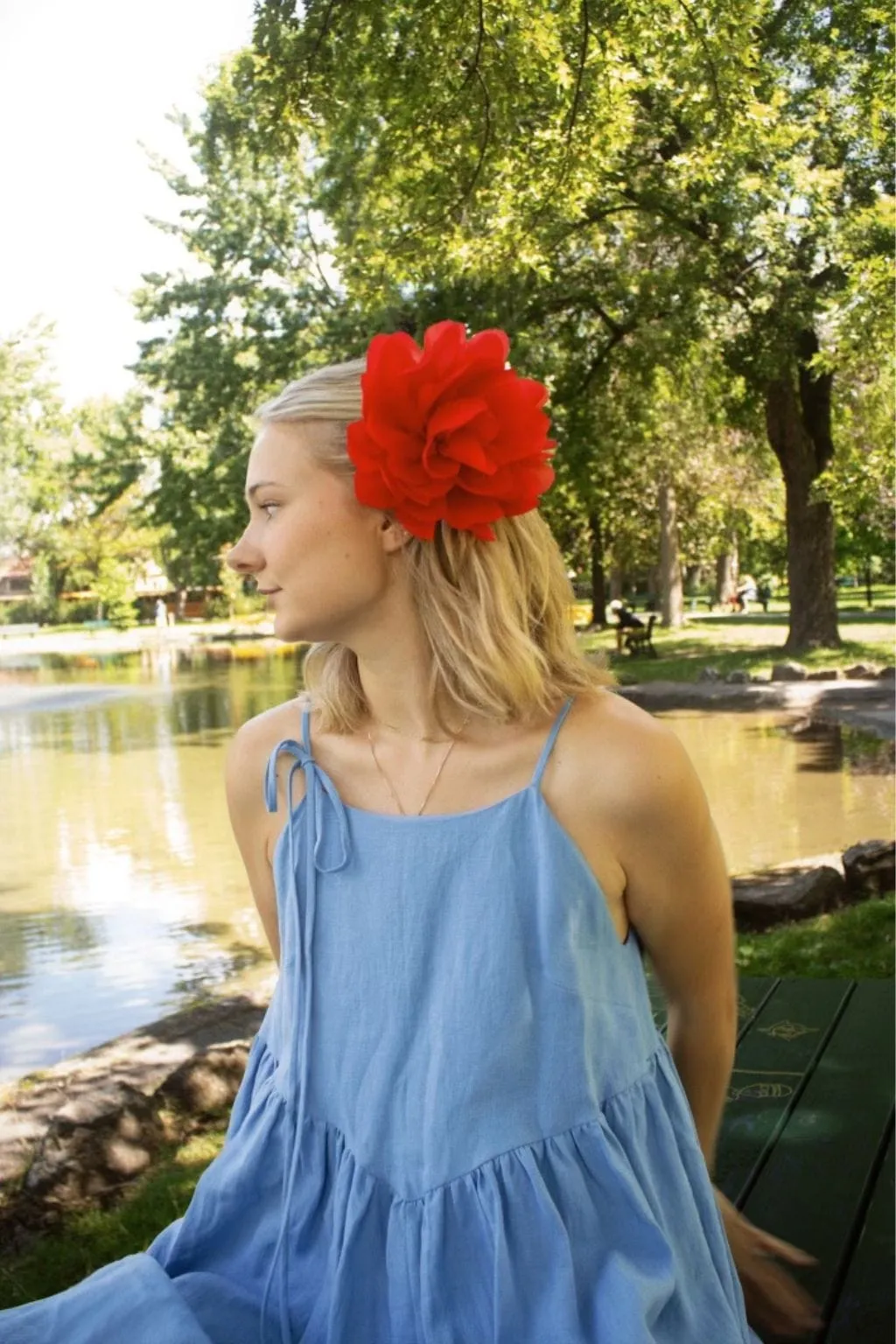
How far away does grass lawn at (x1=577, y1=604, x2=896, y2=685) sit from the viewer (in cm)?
1177

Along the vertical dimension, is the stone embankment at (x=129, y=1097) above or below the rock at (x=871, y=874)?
below

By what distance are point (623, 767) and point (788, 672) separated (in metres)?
10.2

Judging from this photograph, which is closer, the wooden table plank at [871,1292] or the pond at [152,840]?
the wooden table plank at [871,1292]

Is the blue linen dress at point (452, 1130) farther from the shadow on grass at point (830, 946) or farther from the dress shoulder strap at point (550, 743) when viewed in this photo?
the shadow on grass at point (830, 946)

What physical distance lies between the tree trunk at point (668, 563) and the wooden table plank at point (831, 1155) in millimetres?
17146

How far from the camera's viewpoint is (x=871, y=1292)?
59.1 inches

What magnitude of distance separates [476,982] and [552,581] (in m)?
0.34

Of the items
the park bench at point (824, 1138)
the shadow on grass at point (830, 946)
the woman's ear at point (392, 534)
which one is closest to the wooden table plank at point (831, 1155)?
the park bench at point (824, 1138)

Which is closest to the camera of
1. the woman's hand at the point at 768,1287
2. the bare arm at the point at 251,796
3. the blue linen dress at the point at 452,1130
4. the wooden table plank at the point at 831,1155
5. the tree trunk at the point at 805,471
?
the blue linen dress at the point at 452,1130

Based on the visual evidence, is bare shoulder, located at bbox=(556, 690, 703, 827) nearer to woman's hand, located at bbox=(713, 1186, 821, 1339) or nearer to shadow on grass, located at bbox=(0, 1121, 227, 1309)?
woman's hand, located at bbox=(713, 1186, 821, 1339)

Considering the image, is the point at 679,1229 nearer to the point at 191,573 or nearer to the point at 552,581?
the point at 552,581

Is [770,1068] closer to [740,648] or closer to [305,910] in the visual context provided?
[305,910]

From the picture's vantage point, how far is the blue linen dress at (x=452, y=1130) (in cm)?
101

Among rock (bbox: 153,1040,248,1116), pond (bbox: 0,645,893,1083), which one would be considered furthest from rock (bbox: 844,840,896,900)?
rock (bbox: 153,1040,248,1116)
